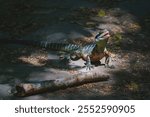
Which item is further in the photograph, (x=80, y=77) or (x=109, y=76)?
A: (x=109, y=76)

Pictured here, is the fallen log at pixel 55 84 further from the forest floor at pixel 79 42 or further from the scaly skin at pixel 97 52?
the scaly skin at pixel 97 52

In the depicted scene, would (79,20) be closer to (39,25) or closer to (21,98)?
(39,25)

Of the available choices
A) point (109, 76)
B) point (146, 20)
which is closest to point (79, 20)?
point (146, 20)

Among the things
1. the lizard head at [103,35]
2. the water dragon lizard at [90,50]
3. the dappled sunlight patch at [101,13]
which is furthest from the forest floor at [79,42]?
the lizard head at [103,35]

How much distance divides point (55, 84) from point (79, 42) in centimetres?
269

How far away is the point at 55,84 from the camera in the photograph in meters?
6.85

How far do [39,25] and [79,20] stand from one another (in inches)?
41.5

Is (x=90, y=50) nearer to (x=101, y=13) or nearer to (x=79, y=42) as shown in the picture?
(x=79, y=42)

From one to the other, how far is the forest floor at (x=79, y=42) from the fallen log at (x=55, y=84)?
8 centimetres

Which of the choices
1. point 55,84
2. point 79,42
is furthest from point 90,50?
point 55,84

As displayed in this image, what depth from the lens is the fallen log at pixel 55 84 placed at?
6605 mm

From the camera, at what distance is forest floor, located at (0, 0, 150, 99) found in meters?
7.11

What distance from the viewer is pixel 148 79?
300 inches

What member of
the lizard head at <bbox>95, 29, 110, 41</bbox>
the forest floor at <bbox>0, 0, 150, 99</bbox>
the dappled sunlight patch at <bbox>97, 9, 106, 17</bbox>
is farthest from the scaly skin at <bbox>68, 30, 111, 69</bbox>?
the dappled sunlight patch at <bbox>97, 9, 106, 17</bbox>
